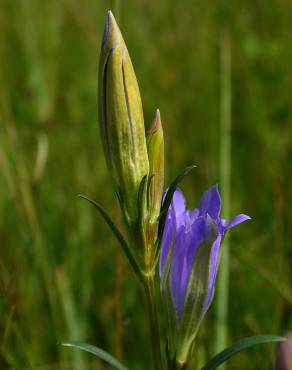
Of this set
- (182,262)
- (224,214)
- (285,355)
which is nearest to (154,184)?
(182,262)

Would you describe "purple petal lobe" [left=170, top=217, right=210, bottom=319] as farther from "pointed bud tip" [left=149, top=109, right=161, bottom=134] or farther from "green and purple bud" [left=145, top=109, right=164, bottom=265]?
"pointed bud tip" [left=149, top=109, right=161, bottom=134]

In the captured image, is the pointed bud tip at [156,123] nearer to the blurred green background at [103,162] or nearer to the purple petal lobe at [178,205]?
the purple petal lobe at [178,205]

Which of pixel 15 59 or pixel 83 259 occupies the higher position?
pixel 15 59

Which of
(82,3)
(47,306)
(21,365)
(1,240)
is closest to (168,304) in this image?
(21,365)

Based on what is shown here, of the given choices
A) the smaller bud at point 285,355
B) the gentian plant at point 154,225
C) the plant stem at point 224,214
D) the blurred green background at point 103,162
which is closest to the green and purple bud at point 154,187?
the gentian plant at point 154,225

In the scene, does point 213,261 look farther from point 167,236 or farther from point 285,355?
point 285,355

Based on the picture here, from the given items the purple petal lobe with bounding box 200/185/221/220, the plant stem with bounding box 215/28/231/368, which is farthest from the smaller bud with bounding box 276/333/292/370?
the plant stem with bounding box 215/28/231/368

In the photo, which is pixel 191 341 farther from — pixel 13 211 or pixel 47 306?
pixel 13 211
